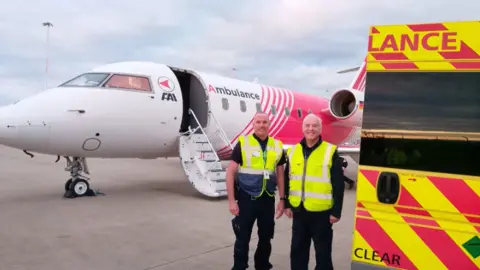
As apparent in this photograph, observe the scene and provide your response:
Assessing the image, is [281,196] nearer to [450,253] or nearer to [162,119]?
[450,253]

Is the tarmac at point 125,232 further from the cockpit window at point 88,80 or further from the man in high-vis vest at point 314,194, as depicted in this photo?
the cockpit window at point 88,80

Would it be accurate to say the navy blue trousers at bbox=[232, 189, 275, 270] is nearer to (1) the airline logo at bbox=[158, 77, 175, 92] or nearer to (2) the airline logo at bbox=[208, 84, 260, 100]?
(1) the airline logo at bbox=[158, 77, 175, 92]

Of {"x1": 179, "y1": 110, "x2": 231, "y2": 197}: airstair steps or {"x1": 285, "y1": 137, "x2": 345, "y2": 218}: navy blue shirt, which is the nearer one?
{"x1": 285, "y1": 137, "x2": 345, "y2": 218}: navy blue shirt

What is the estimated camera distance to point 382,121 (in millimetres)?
3432

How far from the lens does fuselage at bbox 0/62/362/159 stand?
8750mm

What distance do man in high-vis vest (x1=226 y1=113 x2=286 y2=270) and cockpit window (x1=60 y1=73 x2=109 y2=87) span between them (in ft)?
19.3

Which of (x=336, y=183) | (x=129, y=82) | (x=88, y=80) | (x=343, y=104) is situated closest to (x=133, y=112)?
(x=129, y=82)

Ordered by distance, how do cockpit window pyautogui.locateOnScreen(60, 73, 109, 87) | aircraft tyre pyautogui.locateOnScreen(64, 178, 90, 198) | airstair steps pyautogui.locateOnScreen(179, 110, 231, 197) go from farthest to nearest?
airstair steps pyautogui.locateOnScreen(179, 110, 231, 197) < aircraft tyre pyautogui.locateOnScreen(64, 178, 90, 198) < cockpit window pyautogui.locateOnScreen(60, 73, 109, 87)

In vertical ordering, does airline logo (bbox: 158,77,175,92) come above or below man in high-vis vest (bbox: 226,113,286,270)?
above

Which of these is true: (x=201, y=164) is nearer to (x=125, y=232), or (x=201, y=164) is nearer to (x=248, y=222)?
(x=125, y=232)

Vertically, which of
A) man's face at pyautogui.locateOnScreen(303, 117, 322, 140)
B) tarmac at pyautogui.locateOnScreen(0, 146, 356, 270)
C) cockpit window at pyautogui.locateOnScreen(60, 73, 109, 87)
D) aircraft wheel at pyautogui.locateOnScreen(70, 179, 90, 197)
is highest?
cockpit window at pyautogui.locateOnScreen(60, 73, 109, 87)

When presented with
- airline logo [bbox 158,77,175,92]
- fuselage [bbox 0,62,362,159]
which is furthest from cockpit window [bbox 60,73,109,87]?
airline logo [bbox 158,77,175,92]

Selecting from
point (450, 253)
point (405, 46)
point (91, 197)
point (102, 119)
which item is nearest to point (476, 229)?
point (450, 253)

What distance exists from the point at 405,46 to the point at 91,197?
8.16 m
